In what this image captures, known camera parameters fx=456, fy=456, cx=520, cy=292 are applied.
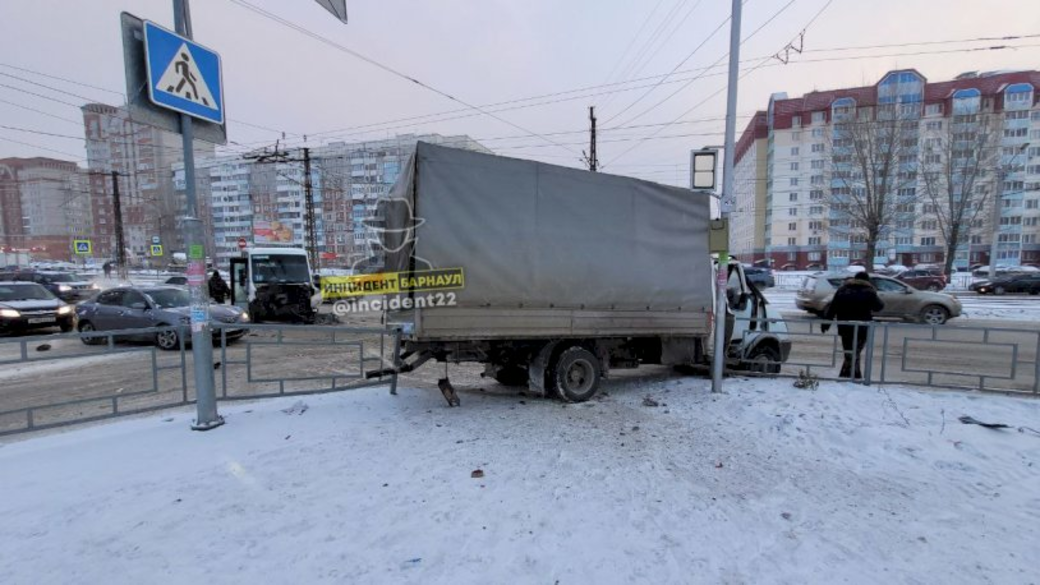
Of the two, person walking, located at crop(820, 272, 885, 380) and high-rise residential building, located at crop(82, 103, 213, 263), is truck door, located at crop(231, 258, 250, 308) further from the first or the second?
person walking, located at crop(820, 272, 885, 380)

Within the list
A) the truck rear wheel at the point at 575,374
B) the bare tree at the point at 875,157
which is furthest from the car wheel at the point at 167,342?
the bare tree at the point at 875,157

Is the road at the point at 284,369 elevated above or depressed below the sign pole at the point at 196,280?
below

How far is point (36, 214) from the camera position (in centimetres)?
5816

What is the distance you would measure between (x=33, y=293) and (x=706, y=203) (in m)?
17.5

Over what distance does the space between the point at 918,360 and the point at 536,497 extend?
9.93 m

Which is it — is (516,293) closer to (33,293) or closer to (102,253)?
(33,293)

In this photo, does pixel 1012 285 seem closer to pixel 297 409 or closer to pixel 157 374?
pixel 297 409

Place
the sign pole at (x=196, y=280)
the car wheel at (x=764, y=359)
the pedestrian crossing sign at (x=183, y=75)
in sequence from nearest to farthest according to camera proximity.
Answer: the pedestrian crossing sign at (x=183, y=75), the sign pole at (x=196, y=280), the car wheel at (x=764, y=359)

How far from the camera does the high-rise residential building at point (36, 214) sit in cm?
5000

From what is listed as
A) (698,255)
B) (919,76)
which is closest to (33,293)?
(698,255)

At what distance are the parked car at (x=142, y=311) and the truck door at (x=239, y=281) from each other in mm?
3225

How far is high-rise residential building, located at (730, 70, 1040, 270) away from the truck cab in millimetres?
33760

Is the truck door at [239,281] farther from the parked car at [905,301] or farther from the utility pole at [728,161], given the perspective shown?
the parked car at [905,301]

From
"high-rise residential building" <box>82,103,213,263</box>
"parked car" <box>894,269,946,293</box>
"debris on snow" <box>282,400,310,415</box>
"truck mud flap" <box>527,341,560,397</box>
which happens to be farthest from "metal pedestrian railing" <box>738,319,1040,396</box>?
"high-rise residential building" <box>82,103,213,263</box>
